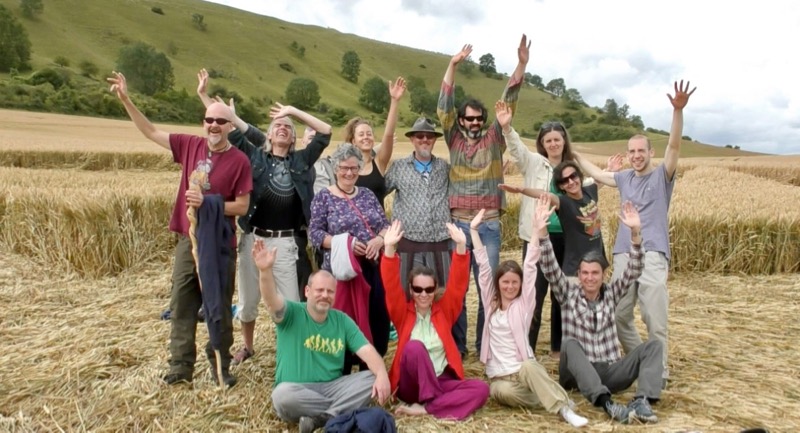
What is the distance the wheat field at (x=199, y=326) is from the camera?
13.9ft

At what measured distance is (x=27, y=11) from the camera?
288 ft

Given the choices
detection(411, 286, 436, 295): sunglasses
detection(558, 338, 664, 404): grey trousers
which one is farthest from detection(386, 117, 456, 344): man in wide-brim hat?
detection(558, 338, 664, 404): grey trousers

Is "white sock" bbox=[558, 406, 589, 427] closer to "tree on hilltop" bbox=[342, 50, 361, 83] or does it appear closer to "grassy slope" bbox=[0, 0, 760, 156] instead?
"grassy slope" bbox=[0, 0, 760, 156]

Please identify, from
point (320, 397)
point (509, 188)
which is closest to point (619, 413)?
point (509, 188)

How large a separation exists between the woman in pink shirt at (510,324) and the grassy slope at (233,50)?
58.1 metres

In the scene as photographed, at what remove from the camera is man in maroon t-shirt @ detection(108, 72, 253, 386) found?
4.57 meters

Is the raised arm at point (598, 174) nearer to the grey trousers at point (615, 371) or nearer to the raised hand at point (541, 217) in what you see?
the raised hand at point (541, 217)

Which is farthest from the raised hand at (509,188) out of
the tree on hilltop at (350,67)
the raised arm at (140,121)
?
the tree on hilltop at (350,67)

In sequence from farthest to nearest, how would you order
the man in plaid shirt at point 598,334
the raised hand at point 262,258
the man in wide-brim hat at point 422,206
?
1. the man in wide-brim hat at point 422,206
2. the man in plaid shirt at point 598,334
3. the raised hand at point 262,258

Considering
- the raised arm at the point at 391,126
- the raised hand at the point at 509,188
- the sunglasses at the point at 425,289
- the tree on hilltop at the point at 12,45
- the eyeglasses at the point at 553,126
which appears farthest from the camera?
the tree on hilltop at the point at 12,45

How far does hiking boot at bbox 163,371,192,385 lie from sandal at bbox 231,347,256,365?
0.52 metres

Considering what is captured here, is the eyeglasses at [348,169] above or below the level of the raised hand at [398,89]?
below

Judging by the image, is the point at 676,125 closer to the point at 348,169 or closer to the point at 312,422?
the point at 348,169

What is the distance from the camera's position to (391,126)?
5.54 meters
